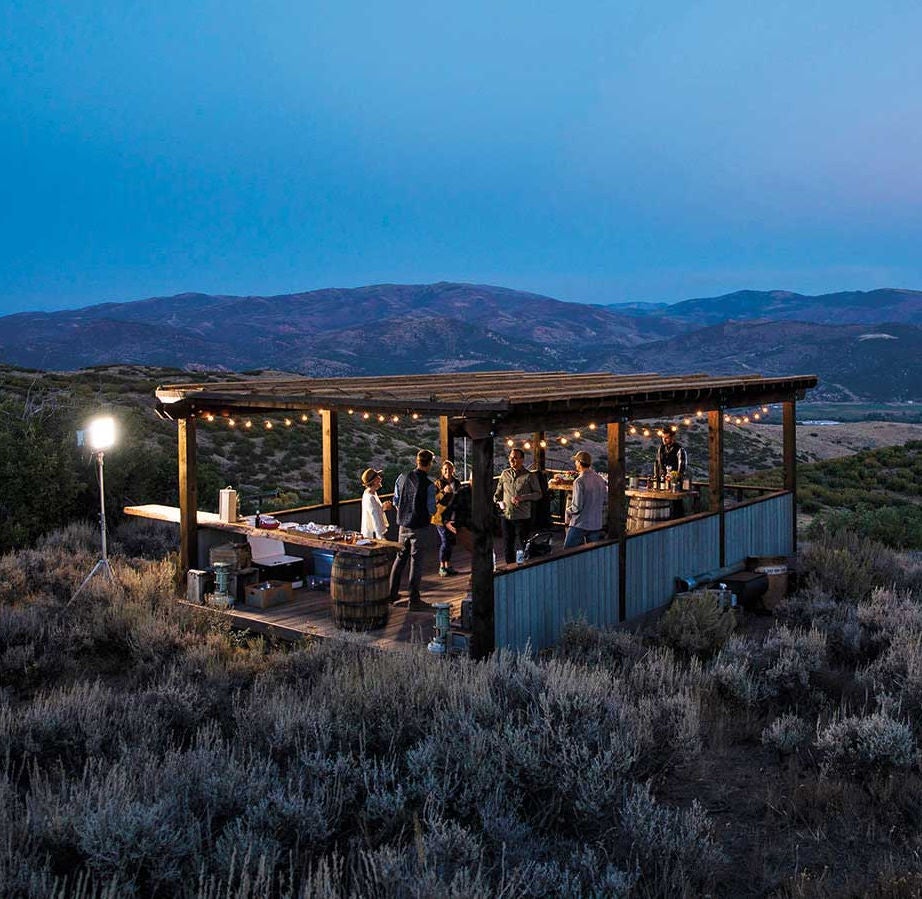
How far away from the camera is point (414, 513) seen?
1031cm

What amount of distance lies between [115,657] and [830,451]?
5380cm

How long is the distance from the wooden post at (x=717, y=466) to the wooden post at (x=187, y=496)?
6.79 metres

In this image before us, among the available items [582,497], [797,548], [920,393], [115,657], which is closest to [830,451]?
[797,548]

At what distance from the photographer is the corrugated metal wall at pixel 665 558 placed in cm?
1087

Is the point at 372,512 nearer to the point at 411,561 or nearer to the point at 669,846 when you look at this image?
the point at 411,561

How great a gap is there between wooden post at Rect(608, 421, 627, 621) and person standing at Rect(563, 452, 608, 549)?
39cm

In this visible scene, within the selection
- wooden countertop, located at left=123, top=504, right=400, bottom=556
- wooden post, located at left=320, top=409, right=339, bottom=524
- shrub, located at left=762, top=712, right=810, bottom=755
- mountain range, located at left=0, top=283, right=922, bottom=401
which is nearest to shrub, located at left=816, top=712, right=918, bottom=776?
shrub, located at left=762, top=712, right=810, bottom=755

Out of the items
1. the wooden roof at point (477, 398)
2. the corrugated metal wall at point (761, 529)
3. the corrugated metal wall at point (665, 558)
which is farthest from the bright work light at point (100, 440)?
the corrugated metal wall at point (761, 529)

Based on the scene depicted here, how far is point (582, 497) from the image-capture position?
1082 cm

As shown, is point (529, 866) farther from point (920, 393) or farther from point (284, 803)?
point (920, 393)

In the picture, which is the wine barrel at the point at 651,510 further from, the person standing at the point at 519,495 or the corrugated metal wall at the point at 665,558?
the person standing at the point at 519,495

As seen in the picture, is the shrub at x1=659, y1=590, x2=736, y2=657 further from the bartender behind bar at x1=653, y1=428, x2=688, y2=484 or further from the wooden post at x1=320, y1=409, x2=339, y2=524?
the wooden post at x1=320, y1=409, x2=339, y2=524

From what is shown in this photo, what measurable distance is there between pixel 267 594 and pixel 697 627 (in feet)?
16.5

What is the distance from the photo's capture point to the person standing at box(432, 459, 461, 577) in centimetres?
1168
